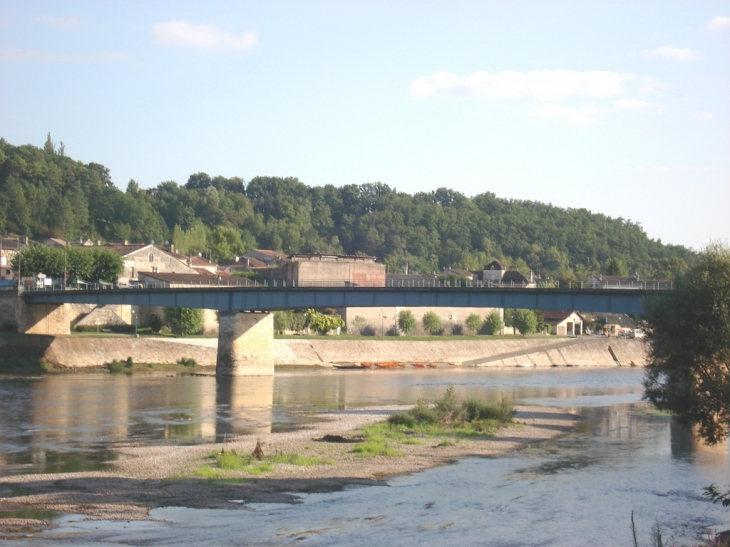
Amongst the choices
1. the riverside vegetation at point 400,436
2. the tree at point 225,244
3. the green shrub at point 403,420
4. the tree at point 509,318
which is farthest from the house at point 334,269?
the green shrub at point 403,420

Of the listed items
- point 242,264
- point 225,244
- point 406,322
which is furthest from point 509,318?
point 225,244

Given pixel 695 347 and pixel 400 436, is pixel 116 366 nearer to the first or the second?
pixel 400 436

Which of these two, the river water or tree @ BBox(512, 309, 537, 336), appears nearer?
the river water

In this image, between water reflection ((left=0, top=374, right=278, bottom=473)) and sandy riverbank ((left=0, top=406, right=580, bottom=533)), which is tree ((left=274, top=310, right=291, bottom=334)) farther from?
sandy riverbank ((left=0, top=406, right=580, bottom=533))

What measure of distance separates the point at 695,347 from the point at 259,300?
48.8 metres

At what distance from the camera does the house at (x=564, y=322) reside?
13949 centimetres

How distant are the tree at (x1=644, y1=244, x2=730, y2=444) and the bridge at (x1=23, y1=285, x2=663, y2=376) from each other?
28.2 m

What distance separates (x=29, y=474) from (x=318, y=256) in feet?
327

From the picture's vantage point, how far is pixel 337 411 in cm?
5228

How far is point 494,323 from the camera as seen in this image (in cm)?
12962

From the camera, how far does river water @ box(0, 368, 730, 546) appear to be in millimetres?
23656

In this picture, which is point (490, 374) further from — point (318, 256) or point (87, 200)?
point (87, 200)

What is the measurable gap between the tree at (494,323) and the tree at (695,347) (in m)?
91.3

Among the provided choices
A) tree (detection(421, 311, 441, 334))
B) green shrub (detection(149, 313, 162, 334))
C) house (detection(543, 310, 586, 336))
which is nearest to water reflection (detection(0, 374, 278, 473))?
green shrub (detection(149, 313, 162, 334))
